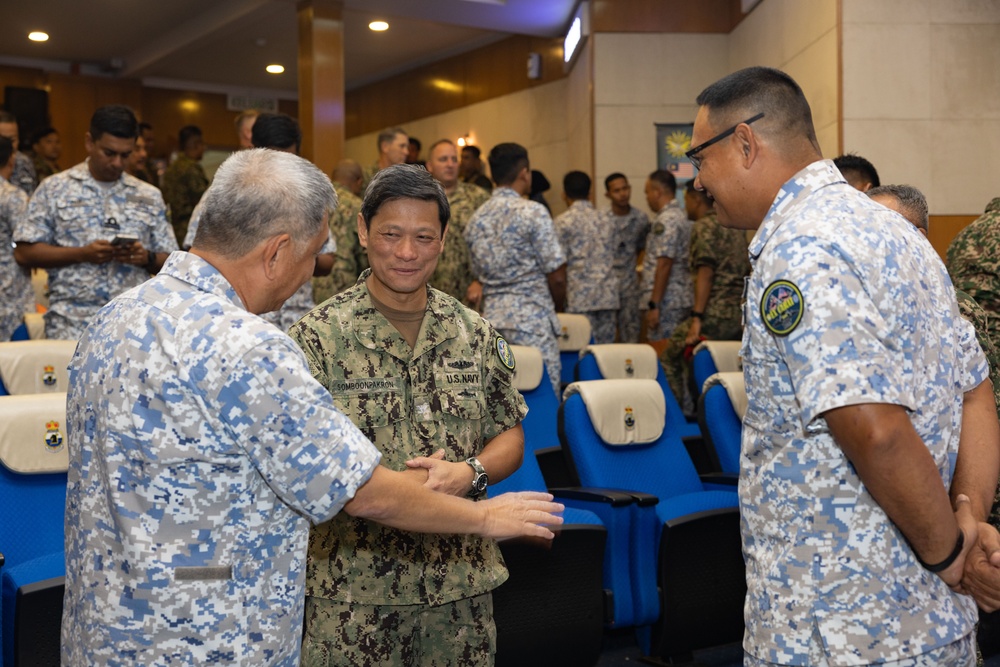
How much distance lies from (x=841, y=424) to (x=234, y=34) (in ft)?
35.8

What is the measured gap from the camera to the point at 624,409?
369 centimetres

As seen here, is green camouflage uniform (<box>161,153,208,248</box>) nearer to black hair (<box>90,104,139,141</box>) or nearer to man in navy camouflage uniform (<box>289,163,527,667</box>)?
black hair (<box>90,104,139,141</box>)

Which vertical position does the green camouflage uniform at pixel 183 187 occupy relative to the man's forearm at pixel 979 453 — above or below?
above

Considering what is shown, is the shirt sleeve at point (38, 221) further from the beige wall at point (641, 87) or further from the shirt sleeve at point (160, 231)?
the beige wall at point (641, 87)

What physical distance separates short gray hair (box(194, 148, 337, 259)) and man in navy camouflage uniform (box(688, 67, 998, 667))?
71 centimetres

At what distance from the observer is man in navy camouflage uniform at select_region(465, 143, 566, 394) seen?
5027 millimetres

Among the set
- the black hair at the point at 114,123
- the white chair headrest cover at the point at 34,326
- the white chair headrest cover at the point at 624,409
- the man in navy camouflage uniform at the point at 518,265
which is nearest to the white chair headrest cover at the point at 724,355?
the man in navy camouflage uniform at the point at 518,265

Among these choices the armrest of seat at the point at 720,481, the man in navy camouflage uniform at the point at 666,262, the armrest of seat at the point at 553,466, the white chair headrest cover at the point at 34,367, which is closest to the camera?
the white chair headrest cover at the point at 34,367

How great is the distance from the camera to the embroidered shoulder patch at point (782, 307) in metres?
→ 1.45

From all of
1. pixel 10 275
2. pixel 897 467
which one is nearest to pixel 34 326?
pixel 10 275

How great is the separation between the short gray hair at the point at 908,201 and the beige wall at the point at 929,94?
3.36 metres

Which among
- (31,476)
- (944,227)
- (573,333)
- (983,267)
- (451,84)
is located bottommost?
(31,476)

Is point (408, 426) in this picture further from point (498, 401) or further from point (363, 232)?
point (363, 232)

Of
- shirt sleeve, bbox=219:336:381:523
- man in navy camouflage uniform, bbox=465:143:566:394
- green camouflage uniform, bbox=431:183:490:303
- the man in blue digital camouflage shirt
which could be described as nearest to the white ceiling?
green camouflage uniform, bbox=431:183:490:303
